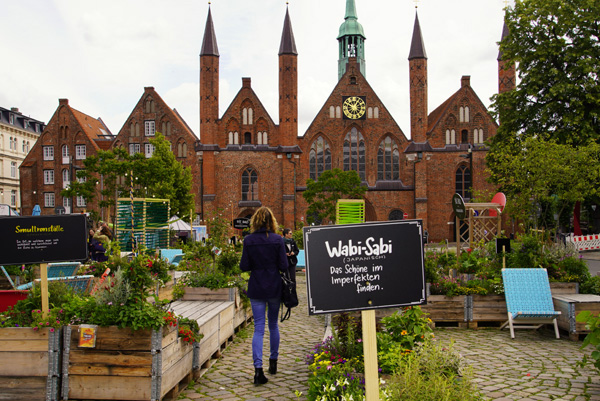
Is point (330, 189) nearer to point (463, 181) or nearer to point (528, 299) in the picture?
point (463, 181)

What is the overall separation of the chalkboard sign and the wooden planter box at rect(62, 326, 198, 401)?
2156 mm

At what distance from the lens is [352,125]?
1650 inches

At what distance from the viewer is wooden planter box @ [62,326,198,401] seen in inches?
186

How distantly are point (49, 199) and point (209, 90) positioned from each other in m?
18.8

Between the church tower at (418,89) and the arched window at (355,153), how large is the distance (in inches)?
170

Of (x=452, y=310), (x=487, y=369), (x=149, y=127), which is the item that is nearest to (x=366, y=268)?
(x=487, y=369)

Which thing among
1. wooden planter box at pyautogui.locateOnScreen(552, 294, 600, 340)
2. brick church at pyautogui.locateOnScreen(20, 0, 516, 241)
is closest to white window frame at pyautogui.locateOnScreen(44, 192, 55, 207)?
brick church at pyautogui.locateOnScreen(20, 0, 516, 241)

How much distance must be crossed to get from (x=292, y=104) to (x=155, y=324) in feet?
119

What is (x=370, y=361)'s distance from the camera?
127 inches

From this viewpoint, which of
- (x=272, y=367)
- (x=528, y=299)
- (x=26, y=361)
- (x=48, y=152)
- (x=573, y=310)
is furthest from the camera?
(x=48, y=152)

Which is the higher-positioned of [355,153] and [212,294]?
[355,153]

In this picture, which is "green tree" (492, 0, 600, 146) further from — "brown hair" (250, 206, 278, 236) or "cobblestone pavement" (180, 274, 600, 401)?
"brown hair" (250, 206, 278, 236)

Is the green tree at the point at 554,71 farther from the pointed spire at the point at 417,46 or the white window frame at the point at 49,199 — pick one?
the white window frame at the point at 49,199

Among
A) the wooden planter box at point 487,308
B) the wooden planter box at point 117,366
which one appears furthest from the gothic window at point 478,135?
the wooden planter box at point 117,366
